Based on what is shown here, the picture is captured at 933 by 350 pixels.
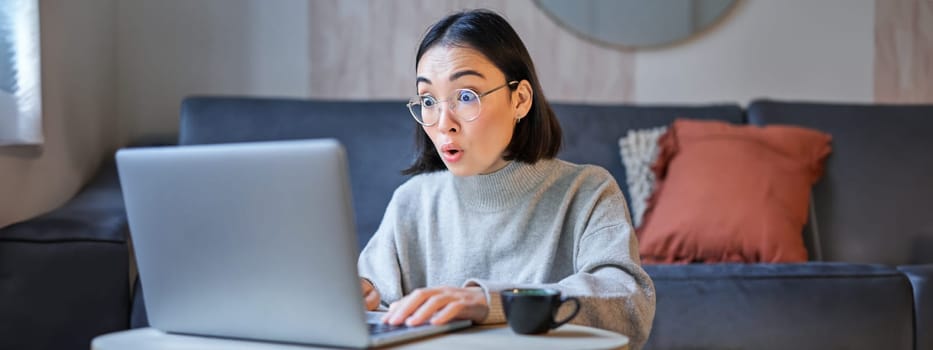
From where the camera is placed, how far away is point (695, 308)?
2086mm

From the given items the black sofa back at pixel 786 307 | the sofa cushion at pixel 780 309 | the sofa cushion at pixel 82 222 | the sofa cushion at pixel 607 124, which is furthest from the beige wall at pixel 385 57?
the sofa cushion at pixel 780 309

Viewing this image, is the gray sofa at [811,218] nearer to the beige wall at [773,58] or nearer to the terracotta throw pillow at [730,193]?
the terracotta throw pillow at [730,193]

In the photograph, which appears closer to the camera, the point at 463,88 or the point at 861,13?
the point at 463,88

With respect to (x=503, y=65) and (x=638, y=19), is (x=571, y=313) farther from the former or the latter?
(x=638, y=19)

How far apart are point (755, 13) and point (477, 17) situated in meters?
2.04

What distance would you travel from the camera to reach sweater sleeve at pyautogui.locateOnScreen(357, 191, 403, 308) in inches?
56.2

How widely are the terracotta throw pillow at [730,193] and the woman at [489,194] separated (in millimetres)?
1076

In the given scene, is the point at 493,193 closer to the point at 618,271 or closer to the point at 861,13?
the point at 618,271

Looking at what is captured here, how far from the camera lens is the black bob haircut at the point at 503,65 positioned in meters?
1.38

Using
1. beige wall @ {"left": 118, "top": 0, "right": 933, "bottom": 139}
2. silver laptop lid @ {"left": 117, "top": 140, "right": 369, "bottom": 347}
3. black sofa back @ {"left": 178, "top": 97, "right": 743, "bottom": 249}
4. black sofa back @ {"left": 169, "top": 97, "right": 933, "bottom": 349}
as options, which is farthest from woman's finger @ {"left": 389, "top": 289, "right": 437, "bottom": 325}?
beige wall @ {"left": 118, "top": 0, "right": 933, "bottom": 139}

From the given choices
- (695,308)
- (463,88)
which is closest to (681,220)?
(695,308)

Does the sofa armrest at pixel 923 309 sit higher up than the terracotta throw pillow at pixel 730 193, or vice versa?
the terracotta throw pillow at pixel 730 193

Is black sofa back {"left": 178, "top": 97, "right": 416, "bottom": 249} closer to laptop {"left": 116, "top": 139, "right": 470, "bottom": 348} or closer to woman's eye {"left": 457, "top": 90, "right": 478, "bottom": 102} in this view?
woman's eye {"left": 457, "top": 90, "right": 478, "bottom": 102}

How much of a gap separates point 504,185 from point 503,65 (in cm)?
16
